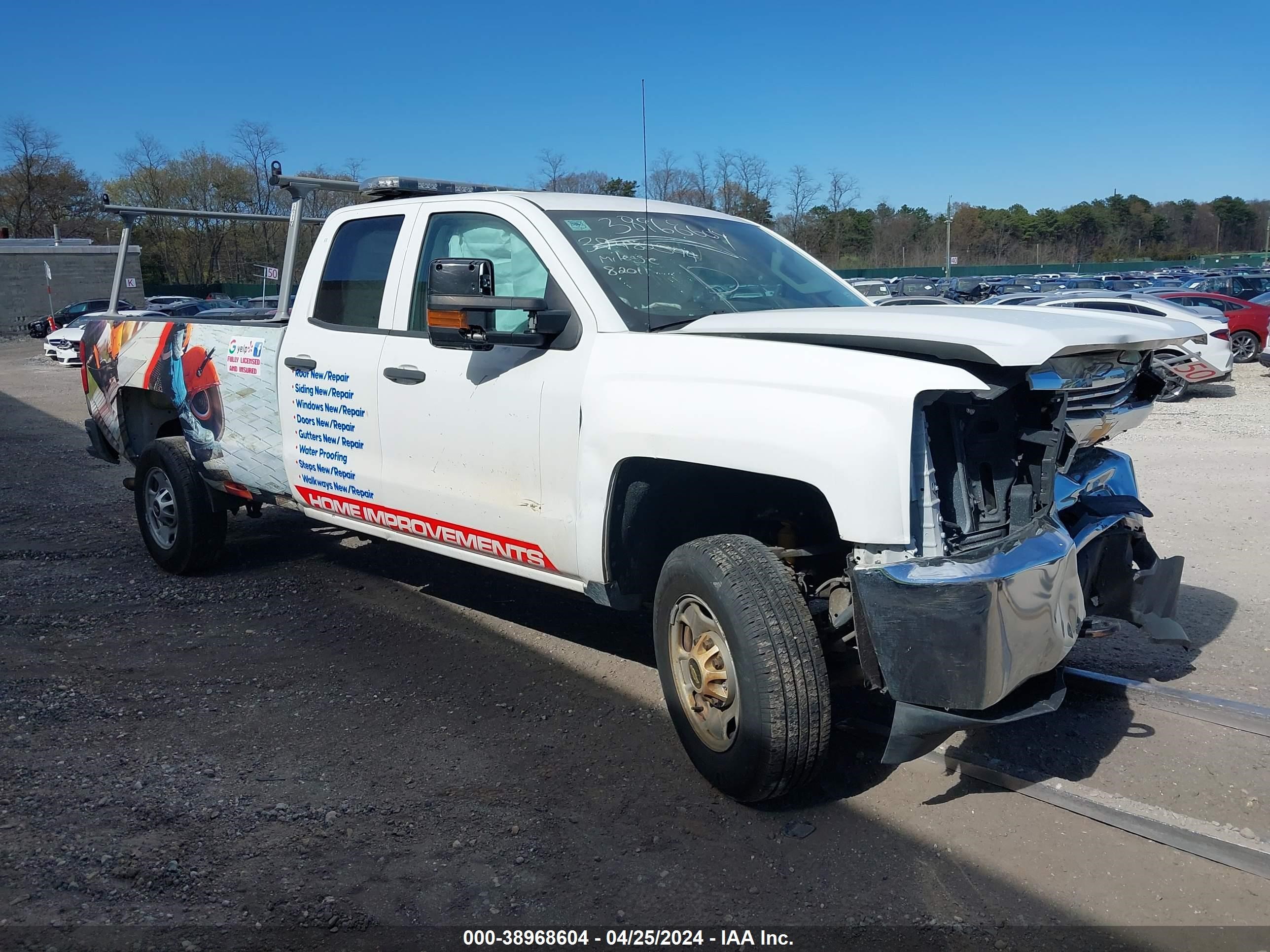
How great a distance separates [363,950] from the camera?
297cm

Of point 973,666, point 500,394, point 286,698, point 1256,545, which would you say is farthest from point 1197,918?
point 1256,545

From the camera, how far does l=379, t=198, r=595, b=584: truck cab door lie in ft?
13.4

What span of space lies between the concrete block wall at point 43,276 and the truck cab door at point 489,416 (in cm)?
4985

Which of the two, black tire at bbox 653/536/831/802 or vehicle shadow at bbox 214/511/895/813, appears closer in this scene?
black tire at bbox 653/536/831/802

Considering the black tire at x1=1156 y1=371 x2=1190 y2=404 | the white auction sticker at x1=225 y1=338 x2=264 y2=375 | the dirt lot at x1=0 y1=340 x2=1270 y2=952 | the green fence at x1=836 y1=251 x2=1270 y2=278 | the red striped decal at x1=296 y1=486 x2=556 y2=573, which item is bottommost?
the dirt lot at x1=0 y1=340 x2=1270 y2=952

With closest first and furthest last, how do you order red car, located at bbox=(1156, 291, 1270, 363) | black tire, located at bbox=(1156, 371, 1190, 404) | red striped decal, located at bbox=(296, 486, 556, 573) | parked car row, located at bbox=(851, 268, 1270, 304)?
1. black tire, located at bbox=(1156, 371, 1190, 404)
2. red striped decal, located at bbox=(296, 486, 556, 573)
3. red car, located at bbox=(1156, 291, 1270, 363)
4. parked car row, located at bbox=(851, 268, 1270, 304)

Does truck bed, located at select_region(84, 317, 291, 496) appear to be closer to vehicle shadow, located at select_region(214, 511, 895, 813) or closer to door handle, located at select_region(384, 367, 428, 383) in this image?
vehicle shadow, located at select_region(214, 511, 895, 813)

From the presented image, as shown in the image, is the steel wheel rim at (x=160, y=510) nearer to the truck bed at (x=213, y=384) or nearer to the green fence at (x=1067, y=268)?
the truck bed at (x=213, y=384)

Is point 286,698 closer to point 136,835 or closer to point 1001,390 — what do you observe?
point 136,835

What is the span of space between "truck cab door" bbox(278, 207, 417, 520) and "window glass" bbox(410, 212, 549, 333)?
167 millimetres

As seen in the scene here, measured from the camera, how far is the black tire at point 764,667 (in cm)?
338

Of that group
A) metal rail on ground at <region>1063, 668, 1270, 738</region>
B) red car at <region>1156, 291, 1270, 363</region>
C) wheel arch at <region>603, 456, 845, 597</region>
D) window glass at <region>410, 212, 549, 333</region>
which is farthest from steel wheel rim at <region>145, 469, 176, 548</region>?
red car at <region>1156, 291, 1270, 363</region>

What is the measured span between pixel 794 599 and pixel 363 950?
1.64 meters

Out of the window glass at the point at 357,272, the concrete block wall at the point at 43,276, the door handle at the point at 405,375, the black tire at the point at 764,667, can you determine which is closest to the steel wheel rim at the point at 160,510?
the window glass at the point at 357,272
